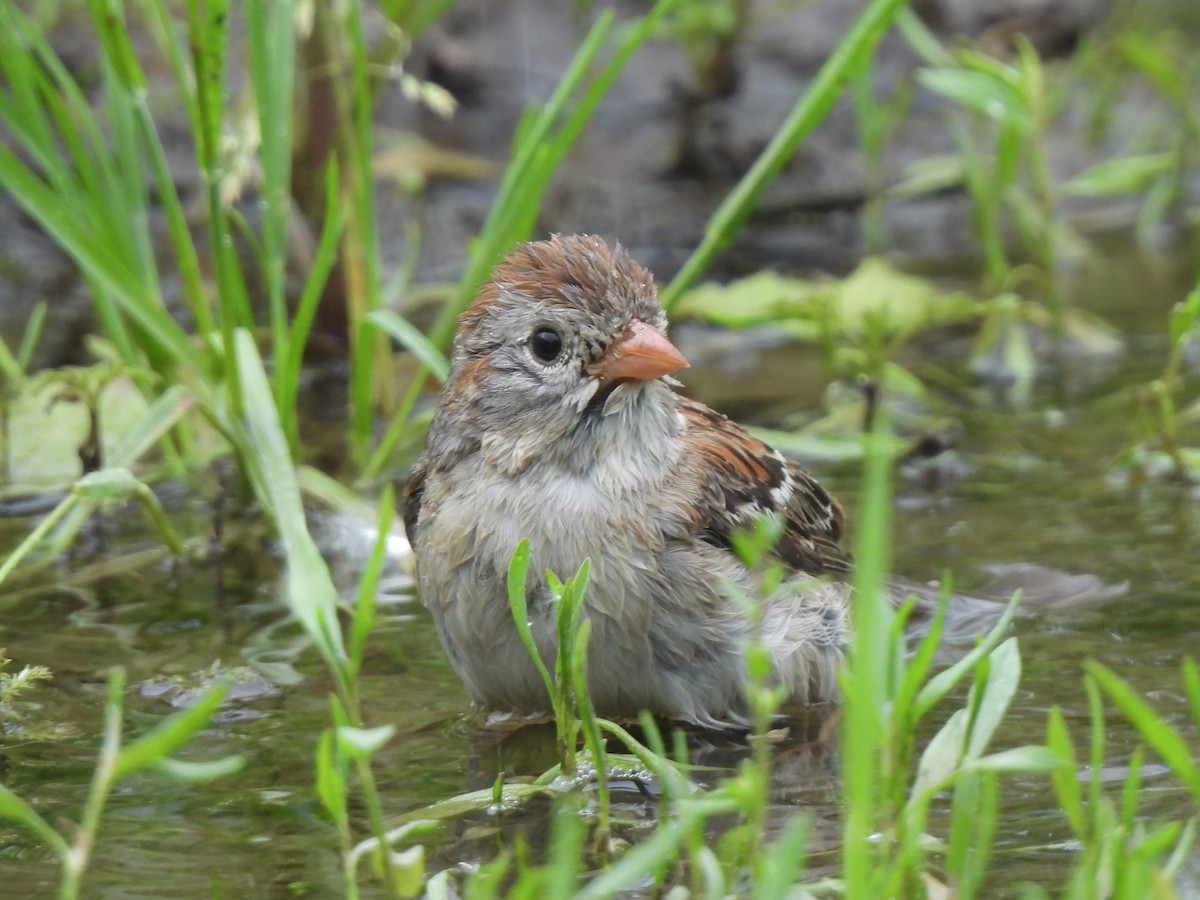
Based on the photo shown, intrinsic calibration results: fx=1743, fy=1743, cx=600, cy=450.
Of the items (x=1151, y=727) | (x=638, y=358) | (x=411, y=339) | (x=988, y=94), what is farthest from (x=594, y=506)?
(x=988, y=94)

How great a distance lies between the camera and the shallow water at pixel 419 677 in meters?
2.81

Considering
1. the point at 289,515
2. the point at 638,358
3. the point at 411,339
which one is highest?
the point at 411,339

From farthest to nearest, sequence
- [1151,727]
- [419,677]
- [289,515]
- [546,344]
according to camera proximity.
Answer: [419,677]
[546,344]
[289,515]
[1151,727]

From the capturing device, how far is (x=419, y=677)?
3820 millimetres

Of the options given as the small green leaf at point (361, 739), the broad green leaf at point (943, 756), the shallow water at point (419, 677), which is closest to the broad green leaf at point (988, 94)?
the shallow water at point (419, 677)

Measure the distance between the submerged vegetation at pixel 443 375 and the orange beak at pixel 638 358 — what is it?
0.40m

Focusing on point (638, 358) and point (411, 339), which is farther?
point (411, 339)

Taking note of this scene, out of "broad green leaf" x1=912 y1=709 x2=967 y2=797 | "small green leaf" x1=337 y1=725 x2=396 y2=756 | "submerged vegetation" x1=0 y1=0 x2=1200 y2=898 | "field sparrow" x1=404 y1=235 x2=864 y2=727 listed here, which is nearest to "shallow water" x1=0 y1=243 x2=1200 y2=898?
"submerged vegetation" x1=0 y1=0 x2=1200 y2=898

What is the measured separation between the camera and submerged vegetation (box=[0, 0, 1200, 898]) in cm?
218

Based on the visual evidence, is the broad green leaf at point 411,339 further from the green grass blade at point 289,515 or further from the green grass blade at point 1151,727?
the green grass blade at point 1151,727

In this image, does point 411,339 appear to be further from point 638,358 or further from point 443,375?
point 638,358

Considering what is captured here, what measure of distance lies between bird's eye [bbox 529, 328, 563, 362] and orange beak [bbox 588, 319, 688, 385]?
0.10m

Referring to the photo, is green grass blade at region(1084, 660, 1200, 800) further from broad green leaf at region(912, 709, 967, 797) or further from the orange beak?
the orange beak

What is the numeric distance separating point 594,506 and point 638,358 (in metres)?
0.31
